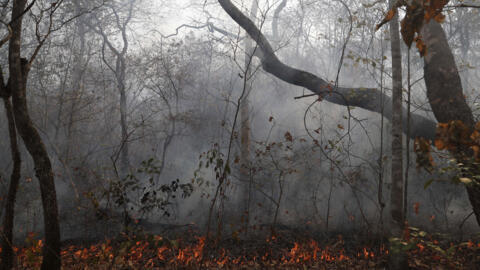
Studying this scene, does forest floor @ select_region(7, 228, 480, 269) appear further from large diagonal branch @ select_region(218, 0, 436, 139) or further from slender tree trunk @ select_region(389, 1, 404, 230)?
large diagonal branch @ select_region(218, 0, 436, 139)

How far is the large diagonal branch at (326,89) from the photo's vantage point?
16.8ft

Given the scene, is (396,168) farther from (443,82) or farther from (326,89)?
(326,89)

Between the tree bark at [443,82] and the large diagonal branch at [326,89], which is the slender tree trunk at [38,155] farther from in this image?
the tree bark at [443,82]

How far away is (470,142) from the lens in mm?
1365

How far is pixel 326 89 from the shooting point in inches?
207

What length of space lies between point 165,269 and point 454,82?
15.1ft

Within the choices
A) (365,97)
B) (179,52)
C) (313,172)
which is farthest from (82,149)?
(365,97)

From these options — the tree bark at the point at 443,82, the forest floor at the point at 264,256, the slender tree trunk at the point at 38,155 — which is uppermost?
the tree bark at the point at 443,82

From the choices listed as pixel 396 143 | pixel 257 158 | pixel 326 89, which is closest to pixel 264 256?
pixel 396 143

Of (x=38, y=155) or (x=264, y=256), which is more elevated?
(x=38, y=155)

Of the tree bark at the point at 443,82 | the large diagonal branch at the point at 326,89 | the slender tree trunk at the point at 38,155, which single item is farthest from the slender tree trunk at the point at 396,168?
the slender tree trunk at the point at 38,155

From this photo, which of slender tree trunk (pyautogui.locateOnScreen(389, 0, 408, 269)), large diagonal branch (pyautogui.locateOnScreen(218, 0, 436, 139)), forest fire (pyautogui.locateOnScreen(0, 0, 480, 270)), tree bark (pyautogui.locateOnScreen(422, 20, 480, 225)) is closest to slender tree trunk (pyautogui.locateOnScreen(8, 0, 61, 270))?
forest fire (pyautogui.locateOnScreen(0, 0, 480, 270))

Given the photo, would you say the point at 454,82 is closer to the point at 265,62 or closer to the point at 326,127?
the point at 265,62

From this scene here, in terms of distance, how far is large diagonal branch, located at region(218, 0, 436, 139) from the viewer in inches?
201
